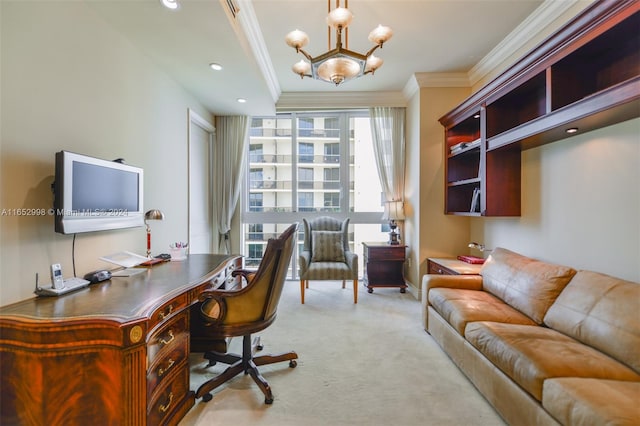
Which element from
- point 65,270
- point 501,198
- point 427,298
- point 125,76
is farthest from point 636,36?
point 65,270

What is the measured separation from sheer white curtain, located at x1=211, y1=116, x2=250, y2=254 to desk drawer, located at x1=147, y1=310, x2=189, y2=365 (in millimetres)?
2745

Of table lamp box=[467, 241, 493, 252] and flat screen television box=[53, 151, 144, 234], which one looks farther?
table lamp box=[467, 241, 493, 252]

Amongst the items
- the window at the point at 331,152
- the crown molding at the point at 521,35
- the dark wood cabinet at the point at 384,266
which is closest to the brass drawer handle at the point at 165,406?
the dark wood cabinet at the point at 384,266

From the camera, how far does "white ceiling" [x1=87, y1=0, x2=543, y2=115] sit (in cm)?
201

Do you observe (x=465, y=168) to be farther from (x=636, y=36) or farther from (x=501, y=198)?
(x=636, y=36)

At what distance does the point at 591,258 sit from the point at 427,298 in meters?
1.25

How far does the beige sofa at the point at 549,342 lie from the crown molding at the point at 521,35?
2.11 metres

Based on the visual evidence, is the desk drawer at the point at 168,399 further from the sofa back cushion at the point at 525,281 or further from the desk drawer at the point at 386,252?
the desk drawer at the point at 386,252

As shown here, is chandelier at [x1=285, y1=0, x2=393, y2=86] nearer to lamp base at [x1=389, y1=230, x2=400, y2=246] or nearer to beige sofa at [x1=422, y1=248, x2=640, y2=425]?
beige sofa at [x1=422, y1=248, x2=640, y2=425]

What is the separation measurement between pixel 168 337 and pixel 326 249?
262 centimetres

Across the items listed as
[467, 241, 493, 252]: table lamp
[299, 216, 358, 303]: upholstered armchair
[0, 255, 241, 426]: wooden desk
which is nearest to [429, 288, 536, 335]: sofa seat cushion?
[467, 241, 493, 252]: table lamp

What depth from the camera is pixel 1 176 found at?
1.35m

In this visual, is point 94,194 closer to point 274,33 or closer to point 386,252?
point 274,33

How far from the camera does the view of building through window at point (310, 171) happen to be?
4.48 metres
